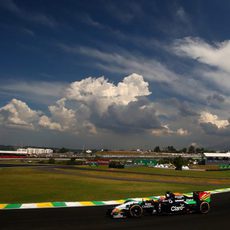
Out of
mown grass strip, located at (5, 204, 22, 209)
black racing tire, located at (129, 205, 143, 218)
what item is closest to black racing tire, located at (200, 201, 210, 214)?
black racing tire, located at (129, 205, 143, 218)

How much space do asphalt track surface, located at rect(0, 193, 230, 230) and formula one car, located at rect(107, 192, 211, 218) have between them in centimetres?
43

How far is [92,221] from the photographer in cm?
1617

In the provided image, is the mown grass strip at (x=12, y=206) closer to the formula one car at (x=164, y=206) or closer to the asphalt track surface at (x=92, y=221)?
the asphalt track surface at (x=92, y=221)

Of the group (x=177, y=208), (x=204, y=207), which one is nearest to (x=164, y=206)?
(x=177, y=208)

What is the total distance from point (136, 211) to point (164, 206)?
73.8 inches

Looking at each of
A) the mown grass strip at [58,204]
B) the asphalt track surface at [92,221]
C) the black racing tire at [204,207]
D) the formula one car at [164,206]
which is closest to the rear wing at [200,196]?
the formula one car at [164,206]

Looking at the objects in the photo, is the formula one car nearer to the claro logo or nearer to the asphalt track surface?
the claro logo

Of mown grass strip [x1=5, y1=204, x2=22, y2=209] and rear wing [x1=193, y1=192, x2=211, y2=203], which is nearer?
rear wing [x1=193, y1=192, x2=211, y2=203]

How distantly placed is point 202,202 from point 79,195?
458 inches

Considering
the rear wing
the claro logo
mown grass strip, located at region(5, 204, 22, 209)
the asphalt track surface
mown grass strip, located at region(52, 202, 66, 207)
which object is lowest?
mown grass strip, located at region(52, 202, 66, 207)

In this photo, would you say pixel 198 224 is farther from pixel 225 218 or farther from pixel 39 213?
pixel 39 213

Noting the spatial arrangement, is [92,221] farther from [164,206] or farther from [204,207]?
[204,207]

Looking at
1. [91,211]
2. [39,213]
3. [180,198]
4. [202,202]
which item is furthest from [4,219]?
[202,202]

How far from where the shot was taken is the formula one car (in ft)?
56.3
